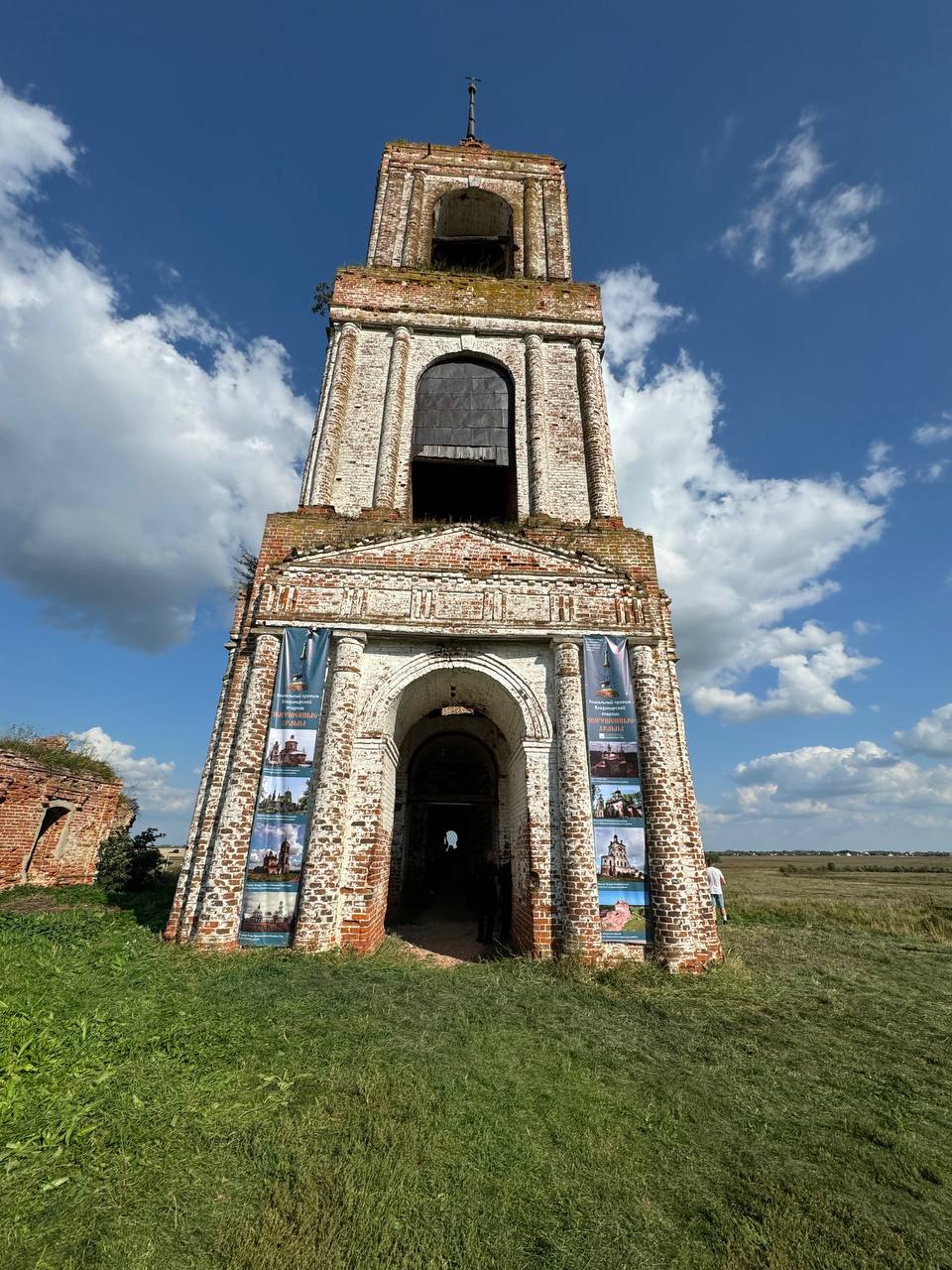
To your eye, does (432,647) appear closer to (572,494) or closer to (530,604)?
(530,604)

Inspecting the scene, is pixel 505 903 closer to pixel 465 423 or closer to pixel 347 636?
pixel 347 636

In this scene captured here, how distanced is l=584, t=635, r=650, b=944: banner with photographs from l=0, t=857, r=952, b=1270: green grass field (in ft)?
3.97

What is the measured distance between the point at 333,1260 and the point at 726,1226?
2.18 m

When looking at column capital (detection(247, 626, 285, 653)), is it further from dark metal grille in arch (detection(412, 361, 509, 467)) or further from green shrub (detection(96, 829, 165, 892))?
green shrub (detection(96, 829, 165, 892))

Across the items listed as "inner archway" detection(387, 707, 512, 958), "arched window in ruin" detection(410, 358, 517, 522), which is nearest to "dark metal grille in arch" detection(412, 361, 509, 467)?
"arched window in ruin" detection(410, 358, 517, 522)

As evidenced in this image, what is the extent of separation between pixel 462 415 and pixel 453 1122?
1321 centimetres

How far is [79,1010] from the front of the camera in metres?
5.38

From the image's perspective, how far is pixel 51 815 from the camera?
656 inches

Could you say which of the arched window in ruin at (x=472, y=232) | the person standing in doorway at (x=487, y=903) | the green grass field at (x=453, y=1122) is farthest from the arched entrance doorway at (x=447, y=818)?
the arched window in ruin at (x=472, y=232)

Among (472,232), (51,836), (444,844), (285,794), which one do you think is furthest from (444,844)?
(472,232)

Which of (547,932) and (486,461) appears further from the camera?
(486,461)

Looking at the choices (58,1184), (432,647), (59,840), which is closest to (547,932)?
(432,647)

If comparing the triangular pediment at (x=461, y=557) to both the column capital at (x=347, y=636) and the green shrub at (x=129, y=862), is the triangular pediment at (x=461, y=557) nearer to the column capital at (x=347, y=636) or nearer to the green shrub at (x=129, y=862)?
the column capital at (x=347, y=636)

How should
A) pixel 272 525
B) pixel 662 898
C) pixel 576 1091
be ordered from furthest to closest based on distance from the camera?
pixel 272 525 → pixel 662 898 → pixel 576 1091
